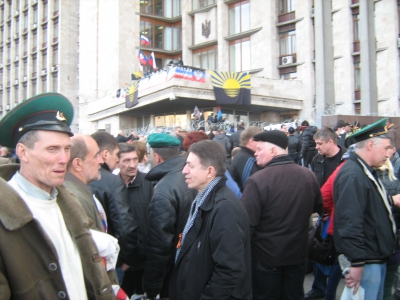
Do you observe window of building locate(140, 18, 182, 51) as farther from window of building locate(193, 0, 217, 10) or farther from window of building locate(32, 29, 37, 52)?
window of building locate(32, 29, 37, 52)

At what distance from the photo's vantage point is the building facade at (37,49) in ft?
Result: 146

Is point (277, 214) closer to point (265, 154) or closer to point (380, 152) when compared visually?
point (265, 154)

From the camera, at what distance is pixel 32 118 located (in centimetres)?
211

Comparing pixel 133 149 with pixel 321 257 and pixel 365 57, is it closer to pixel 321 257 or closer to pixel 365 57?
pixel 321 257

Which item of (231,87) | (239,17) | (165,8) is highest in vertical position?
(165,8)

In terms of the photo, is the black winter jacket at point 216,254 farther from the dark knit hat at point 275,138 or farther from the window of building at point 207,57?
the window of building at point 207,57

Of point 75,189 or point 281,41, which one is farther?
point 281,41

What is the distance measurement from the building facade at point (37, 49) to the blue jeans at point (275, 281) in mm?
37532

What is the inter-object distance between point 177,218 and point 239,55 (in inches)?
1189

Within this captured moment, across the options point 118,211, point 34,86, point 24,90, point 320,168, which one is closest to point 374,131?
point 118,211

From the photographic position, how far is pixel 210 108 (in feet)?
87.5

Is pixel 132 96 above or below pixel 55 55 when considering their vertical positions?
below

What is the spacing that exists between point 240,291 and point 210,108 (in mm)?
24314

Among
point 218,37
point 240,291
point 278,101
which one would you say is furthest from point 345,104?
point 240,291
